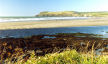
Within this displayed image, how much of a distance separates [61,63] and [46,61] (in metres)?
0.60

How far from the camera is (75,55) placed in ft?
17.6

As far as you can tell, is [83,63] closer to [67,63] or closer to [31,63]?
[67,63]

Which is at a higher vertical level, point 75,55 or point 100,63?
point 100,63

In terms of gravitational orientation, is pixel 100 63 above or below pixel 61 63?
above

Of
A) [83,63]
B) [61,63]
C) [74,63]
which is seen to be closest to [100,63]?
[83,63]

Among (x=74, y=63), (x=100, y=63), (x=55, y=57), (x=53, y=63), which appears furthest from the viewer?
(x=55, y=57)

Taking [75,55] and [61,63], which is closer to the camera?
[61,63]

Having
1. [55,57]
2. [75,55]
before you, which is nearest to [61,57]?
[55,57]

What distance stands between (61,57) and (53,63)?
755 millimetres

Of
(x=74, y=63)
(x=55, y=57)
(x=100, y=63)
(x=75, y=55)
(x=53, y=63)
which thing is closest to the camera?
(x=100, y=63)

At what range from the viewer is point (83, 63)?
3.94 m

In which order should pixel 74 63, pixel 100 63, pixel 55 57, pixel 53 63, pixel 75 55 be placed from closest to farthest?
1. pixel 100 63
2. pixel 74 63
3. pixel 53 63
4. pixel 55 57
5. pixel 75 55

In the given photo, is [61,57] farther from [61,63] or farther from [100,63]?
[100,63]

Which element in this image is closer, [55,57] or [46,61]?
[46,61]
